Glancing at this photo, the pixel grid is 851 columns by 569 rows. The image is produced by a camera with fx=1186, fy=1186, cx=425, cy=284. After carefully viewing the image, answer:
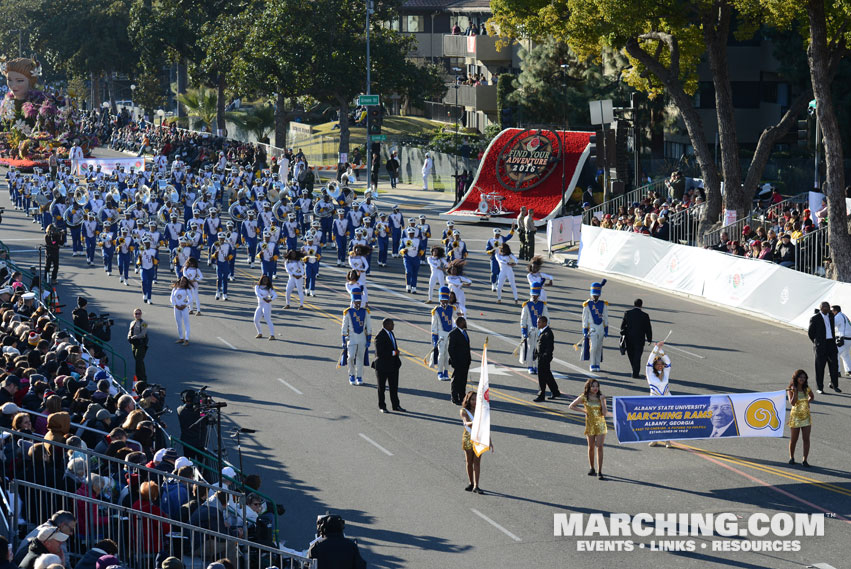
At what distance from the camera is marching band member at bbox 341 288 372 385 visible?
2120cm

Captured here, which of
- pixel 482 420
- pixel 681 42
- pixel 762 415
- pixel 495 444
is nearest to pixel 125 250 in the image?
pixel 495 444

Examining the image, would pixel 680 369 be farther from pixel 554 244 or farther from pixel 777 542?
pixel 554 244

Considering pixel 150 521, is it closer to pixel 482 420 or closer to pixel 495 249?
pixel 482 420

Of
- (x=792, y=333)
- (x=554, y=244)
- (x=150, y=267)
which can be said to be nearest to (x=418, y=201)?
(x=554, y=244)

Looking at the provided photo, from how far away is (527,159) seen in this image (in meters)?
45.6

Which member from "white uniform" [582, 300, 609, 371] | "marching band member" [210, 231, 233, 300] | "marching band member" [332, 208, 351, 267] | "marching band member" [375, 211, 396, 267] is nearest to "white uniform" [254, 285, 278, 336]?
"marching band member" [210, 231, 233, 300]

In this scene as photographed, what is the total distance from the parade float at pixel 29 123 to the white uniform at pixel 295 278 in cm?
3935

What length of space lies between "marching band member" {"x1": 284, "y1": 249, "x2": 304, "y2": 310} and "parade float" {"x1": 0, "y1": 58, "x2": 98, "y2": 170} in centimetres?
3935

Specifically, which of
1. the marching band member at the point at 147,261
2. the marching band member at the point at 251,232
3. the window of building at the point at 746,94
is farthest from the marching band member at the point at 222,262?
the window of building at the point at 746,94

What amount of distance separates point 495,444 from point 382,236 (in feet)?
54.2

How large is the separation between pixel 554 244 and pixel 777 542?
23.8 metres

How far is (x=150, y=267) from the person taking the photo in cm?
2898

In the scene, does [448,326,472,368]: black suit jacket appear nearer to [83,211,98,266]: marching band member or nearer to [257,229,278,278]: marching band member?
[257,229,278,278]: marching band member

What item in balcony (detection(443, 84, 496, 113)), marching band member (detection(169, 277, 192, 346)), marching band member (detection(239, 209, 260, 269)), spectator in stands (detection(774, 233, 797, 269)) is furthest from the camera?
balcony (detection(443, 84, 496, 113))
